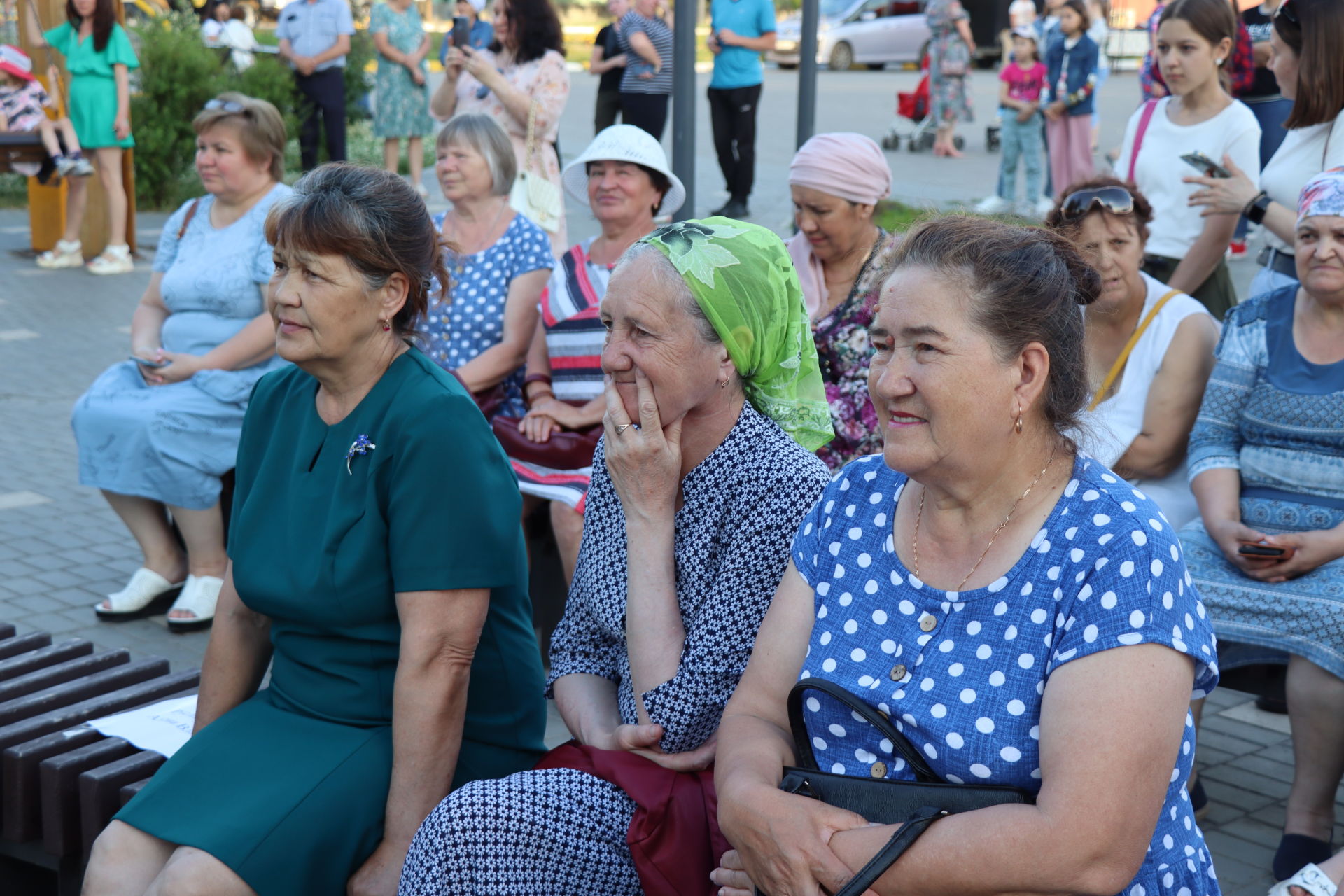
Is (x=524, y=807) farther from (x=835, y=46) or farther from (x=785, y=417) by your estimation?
(x=835, y=46)

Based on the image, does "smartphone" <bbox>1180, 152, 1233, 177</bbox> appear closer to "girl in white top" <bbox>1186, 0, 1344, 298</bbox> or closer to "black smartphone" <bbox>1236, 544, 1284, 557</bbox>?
"girl in white top" <bbox>1186, 0, 1344, 298</bbox>

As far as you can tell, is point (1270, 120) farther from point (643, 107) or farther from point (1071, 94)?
point (643, 107)

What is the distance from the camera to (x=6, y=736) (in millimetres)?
2807

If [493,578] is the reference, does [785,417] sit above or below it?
above

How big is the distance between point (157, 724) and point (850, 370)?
2237mm

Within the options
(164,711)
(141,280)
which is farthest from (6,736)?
(141,280)

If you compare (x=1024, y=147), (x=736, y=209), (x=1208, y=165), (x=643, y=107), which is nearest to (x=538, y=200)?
(x=1208, y=165)

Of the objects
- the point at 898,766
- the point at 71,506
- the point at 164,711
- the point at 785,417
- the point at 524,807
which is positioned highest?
the point at 785,417

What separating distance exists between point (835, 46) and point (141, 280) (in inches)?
790

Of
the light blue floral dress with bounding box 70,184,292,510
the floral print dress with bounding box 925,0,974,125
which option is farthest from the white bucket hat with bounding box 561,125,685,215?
the floral print dress with bounding box 925,0,974,125

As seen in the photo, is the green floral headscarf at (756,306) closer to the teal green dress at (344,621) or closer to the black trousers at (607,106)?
the teal green dress at (344,621)

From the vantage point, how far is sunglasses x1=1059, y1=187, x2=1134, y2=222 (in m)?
3.95

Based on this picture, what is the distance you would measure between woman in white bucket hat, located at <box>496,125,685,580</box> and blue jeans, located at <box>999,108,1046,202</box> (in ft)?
26.6

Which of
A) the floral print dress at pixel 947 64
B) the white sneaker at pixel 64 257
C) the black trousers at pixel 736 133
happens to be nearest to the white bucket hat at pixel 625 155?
the black trousers at pixel 736 133
